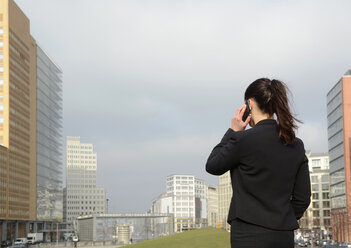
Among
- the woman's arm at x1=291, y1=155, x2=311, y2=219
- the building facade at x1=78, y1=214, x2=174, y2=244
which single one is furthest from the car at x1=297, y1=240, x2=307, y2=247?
the woman's arm at x1=291, y1=155, x2=311, y2=219

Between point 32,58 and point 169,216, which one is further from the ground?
point 32,58

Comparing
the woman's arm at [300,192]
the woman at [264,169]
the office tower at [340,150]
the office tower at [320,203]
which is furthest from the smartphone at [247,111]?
the office tower at [320,203]

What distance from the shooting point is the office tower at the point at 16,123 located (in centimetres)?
11556

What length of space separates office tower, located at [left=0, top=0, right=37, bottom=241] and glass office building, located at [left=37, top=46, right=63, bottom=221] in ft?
23.1

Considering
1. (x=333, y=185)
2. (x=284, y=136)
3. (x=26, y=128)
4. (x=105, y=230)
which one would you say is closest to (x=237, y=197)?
(x=284, y=136)

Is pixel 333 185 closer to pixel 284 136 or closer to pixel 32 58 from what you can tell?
pixel 32 58

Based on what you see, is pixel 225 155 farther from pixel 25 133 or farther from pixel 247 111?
pixel 25 133

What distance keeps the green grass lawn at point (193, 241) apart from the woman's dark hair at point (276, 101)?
8.67m

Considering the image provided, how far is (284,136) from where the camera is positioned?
3.05m

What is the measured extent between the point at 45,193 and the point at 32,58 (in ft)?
116

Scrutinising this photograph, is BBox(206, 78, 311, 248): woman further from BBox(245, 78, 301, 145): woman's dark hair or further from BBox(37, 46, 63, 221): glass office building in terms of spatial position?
BBox(37, 46, 63, 221): glass office building

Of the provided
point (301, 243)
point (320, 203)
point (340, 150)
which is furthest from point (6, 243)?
point (320, 203)

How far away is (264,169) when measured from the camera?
3049mm

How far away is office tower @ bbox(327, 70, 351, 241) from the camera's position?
98.8 metres
